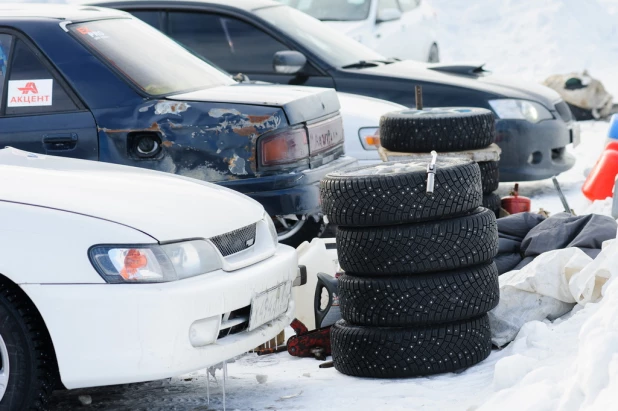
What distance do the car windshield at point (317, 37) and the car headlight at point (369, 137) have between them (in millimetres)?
1212

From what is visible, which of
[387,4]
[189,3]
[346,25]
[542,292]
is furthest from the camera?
[387,4]

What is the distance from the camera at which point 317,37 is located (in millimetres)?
9391

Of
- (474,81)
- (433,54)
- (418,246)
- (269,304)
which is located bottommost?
(433,54)

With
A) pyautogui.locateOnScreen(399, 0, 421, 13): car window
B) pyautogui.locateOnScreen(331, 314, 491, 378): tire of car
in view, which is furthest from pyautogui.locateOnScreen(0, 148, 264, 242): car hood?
pyautogui.locateOnScreen(399, 0, 421, 13): car window

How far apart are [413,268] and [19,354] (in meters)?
1.69

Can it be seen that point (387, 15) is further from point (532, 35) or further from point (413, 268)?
point (532, 35)

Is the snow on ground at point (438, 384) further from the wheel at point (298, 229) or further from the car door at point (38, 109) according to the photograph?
the car door at point (38, 109)

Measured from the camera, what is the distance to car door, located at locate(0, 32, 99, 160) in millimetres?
6113

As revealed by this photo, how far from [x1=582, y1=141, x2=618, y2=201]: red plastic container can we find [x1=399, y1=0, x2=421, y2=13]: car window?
746 cm

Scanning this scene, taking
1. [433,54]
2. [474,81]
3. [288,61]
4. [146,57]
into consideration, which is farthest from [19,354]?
[433,54]

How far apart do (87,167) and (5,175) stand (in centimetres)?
56

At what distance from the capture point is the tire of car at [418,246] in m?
4.91

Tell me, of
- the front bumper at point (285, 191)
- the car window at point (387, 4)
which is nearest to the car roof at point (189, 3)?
the front bumper at point (285, 191)

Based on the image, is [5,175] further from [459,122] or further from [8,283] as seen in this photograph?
[459,122]
